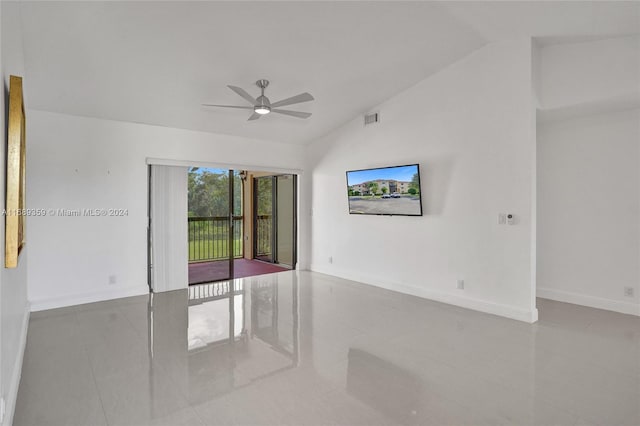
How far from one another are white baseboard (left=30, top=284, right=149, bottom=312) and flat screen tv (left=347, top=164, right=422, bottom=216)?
3455 mm

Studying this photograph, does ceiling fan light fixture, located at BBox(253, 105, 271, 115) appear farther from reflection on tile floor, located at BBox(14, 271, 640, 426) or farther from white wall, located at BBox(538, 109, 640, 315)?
white wall, located at BBox(538, 109, 640, 315)

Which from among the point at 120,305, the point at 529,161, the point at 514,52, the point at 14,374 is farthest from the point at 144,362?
the point at 514,52

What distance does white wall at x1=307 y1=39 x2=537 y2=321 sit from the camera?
398 cm

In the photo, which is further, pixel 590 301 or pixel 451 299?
pixel 451 299

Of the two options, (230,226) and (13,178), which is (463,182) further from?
(13,178)

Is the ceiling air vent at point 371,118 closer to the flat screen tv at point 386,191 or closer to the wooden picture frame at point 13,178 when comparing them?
the flat screen tv at point 386,191

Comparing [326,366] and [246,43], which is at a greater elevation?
[246,43]

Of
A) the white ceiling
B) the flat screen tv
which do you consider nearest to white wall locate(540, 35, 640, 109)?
the white ceiling

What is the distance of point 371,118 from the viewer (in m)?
5.63

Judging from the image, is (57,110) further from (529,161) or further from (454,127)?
(529,161)

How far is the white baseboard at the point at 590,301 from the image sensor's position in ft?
13.7

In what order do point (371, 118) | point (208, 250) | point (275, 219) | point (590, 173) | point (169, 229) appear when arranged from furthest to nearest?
point (275, 219) → point (208, 250) → point (371, 118) → point (169, 229) → point (590, 173)

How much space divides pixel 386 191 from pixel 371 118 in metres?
1.25

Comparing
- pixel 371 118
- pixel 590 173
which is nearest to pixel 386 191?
pixel 371 118
